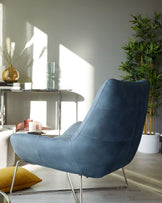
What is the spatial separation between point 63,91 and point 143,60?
128 centimetres

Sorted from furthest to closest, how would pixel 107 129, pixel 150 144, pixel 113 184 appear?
1. pixel 150 144
2. pixel 113 184
3. pixel 107 129

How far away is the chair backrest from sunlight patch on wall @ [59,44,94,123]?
2.27 meters

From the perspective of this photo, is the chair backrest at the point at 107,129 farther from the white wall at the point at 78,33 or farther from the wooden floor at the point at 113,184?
the white wall at the point at 78,33

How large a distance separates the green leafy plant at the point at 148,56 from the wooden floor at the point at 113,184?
0.96 metres

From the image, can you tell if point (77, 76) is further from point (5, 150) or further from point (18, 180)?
point (18, 180)

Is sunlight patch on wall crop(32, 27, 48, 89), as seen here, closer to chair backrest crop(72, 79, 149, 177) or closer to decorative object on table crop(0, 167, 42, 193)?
decorative object on table crop(0, 167, 42, 193)

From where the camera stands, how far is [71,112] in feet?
12.7

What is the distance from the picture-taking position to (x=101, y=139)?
4.76 feet

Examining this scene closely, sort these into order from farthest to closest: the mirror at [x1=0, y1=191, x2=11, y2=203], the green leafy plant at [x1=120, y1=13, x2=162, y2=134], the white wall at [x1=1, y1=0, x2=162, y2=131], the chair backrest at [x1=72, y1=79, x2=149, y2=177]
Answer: the white wall at [x1=1, y1=0, x2=162, y2=131] → the green leafy plant at [x1=120, y1=13, x2=162, y2=134] → the chair backrest at [x1=72, y1=79, x2=149, y2=177] → the mirror at [x1=0, y1=191, x2=11, y2=203]

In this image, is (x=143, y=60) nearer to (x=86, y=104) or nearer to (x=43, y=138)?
(x=86, y=104)

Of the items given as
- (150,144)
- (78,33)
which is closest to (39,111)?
(78,33)

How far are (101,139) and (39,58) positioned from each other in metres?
2.69

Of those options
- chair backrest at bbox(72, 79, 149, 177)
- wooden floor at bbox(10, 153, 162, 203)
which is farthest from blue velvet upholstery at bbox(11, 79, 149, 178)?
wooden floor at bbox(10, 153, 162, 203)

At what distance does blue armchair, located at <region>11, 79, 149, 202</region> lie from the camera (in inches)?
56.6
